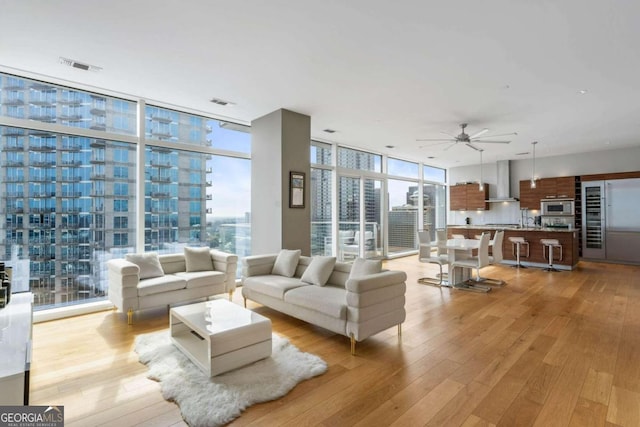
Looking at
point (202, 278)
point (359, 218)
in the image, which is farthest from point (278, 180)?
point (359, 218)

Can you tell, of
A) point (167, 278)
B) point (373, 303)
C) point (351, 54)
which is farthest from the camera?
point (167, 278)

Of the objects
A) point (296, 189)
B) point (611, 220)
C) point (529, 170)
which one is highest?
point (529, 170)

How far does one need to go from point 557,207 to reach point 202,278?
9430 mm

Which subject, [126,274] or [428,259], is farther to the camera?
[428,259]

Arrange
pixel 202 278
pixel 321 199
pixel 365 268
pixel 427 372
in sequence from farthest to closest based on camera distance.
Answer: pixel 321 199, pixel 202 278, pixel 365 268, pixel 427 372

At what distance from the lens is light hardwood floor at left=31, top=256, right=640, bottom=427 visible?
213 centimetres

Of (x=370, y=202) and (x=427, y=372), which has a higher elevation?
(x=370, y=202)

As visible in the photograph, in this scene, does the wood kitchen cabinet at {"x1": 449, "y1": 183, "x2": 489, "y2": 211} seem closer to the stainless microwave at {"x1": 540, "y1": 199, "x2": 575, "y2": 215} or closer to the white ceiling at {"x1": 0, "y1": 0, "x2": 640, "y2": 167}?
the stainless microwave at {"x1": 540, "y1": 199, "x2": 575, "y2": 215}

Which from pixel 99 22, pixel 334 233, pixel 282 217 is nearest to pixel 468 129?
pixel 334 233

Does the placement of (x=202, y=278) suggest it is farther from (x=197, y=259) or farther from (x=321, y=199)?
(x=321, y=199)

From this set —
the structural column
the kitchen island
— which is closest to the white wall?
the kitchen island

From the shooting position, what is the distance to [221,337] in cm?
258

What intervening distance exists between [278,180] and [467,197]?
7662 millimetres

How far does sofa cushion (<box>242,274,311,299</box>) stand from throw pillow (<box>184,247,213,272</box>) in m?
0.80
